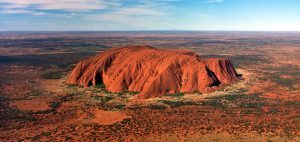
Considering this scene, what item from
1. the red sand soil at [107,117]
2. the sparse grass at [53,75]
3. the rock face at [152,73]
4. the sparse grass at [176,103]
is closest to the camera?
the red sand soil at [107,117]

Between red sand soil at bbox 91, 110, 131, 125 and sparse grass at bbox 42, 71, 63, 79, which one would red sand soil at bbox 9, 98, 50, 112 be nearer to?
red sand soil at bbox 91, 110, 131, 125

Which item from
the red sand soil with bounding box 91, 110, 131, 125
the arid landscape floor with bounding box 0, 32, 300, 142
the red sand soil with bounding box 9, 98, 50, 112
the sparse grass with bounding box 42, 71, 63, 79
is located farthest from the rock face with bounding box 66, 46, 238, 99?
the red sand soil with bounding box 9, 98, 50, 112

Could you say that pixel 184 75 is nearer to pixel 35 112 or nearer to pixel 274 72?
pixel 35 112

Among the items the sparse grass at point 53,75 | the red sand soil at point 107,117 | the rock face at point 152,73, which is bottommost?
the red sand soil at point 107,117

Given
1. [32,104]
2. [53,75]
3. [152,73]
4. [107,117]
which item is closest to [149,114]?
[107,117]

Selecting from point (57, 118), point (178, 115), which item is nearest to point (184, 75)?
point (178, 115)

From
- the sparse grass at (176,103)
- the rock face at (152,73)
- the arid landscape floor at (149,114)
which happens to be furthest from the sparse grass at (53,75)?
the sparse grass at (176,103)

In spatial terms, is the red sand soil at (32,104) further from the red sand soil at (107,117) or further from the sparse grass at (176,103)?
the sparse grass at (176,103)

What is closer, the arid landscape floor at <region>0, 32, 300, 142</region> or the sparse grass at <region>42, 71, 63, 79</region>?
the arid landscape floor at <region>0, 32, 300, 142</region>
